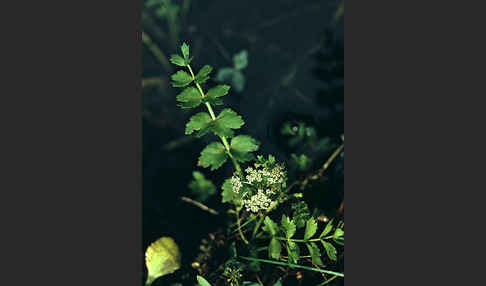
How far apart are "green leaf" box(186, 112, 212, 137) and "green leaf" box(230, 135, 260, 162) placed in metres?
0.14

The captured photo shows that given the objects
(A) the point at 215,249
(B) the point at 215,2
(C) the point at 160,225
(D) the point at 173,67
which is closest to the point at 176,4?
(B) the point at 215,2

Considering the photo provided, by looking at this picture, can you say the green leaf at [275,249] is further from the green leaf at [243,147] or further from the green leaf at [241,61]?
the green leaf at [241,61]

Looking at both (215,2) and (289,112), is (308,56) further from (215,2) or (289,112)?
(215,2)

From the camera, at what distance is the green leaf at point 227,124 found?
1380 mm

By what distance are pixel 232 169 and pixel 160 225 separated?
1.64 feet

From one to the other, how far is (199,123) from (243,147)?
20 cm

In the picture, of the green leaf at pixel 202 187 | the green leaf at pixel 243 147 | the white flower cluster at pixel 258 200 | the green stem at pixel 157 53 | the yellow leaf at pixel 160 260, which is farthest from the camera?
the green stem at pixel 157 53

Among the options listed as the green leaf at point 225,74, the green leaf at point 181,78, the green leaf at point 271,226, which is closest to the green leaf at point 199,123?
the green leaf at point 181,78

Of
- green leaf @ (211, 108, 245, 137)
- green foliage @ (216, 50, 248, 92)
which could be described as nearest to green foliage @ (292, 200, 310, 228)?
green leaf @ (211, 108, 245, 137)

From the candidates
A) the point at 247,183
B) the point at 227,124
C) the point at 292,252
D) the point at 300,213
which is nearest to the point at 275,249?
the point at 292,252

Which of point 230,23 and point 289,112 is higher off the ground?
point 230,23

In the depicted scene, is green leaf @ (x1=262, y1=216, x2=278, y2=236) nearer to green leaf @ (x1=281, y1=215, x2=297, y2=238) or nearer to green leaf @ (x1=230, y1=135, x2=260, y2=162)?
Answer: green leaf @ (x1=281, y1=215, x2=297, y2=238)

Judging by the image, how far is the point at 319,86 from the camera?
2135 mm

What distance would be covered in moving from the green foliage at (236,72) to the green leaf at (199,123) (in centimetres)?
68
